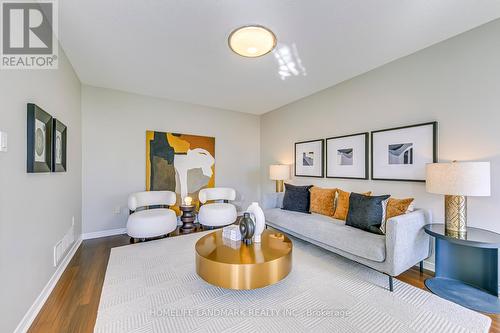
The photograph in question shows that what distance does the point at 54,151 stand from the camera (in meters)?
2.16

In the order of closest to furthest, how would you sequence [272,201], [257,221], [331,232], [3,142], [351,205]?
[3,142], [257,221], [331,232], [351,205], [272,201]

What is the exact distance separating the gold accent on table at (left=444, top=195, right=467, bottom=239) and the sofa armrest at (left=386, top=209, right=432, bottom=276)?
22cm

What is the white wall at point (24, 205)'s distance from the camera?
138cm

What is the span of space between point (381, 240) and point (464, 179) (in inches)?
34.5

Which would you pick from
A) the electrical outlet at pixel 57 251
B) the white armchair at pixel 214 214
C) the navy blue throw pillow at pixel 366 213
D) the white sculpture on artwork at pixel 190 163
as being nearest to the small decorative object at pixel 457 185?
the navy blue throw pillow at pixel 366 213

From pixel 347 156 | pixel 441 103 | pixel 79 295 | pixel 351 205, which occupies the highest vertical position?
pixel 441 103

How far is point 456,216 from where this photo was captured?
2014 mm

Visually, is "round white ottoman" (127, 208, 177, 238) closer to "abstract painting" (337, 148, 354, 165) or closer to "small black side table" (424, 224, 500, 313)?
"abstract painting" (337, 148, 354, 165)

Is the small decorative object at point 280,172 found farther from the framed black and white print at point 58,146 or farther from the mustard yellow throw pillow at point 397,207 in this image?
the framed black and white print at point 58,146

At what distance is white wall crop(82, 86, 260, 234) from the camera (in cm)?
358

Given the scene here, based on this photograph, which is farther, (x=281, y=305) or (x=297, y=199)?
(x=297, y=199)

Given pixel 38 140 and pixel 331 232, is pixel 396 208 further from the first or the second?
pixel 38 140

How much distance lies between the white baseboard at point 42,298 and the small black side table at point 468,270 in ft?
11.2

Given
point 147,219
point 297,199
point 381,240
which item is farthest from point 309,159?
point 147,219
